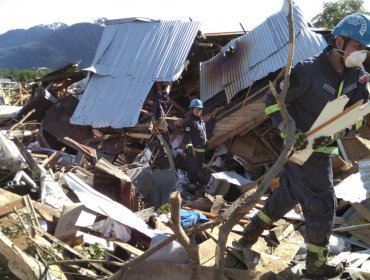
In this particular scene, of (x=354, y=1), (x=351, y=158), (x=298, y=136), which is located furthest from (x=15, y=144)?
(x=354, y=1)

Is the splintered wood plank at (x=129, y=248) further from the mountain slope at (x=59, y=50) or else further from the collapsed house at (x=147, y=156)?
the mountain slope at (x=59, y=50)

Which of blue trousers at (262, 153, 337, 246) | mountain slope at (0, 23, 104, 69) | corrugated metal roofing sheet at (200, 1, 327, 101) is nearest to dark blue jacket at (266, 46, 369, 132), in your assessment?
blue trousers at (262, 153, 337, 246)

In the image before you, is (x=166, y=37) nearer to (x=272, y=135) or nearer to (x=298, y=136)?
(x=272, y=135)

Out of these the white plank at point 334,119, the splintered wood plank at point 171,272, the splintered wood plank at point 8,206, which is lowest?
the splintered wood plank at point 171,272

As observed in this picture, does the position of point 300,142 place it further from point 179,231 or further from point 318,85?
point 179,231

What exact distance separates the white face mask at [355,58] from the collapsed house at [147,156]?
5.48 feet

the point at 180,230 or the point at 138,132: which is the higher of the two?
the point at 180,230

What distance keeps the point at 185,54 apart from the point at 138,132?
2.39 m

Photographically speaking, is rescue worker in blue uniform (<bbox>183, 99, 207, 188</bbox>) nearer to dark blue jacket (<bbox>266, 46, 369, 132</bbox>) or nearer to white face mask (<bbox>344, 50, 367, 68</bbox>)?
dark blue jacket (<bbox>266, 46, 369, 132</bbox>)

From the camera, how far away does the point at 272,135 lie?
755 cm

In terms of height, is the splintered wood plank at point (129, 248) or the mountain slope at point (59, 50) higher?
the splintered wood plank at point (129, 248)

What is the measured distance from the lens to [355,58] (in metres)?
3.09

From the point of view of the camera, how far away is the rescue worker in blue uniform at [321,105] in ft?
10.4

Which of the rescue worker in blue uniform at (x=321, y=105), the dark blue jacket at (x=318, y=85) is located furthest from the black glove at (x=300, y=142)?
the dark blue jacket at (x=318, y=85)
